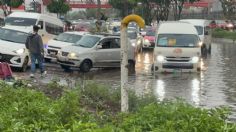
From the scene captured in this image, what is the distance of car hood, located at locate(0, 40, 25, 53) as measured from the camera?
2220cm

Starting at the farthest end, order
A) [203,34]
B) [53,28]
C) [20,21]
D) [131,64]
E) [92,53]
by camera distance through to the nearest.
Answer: [203,34]
[53,28]
[20,21]
[131,64]
[92,53]

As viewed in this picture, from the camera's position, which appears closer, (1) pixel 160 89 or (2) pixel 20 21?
(1) pixel 160 89

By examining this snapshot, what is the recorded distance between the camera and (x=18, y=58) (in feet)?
73.0

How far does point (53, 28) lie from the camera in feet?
101

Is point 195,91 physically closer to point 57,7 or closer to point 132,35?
point 132,35

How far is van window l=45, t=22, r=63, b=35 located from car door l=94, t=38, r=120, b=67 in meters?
4.99

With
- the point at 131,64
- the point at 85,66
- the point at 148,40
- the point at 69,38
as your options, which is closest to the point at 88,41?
the point at 85,66

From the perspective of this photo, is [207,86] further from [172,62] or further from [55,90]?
[55,90]

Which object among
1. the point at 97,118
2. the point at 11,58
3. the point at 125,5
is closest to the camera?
the point at 97,118

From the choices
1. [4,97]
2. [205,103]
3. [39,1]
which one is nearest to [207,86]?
[205,103]

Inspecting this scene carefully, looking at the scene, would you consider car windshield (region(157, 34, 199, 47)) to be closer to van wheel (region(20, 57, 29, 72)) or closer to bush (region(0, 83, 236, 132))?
van wheel (region(20, 57, 29, 72))

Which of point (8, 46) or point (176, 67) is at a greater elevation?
point (8, 46)

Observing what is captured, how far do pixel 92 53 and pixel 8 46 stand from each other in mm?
3754

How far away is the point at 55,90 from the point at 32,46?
6770 mm
